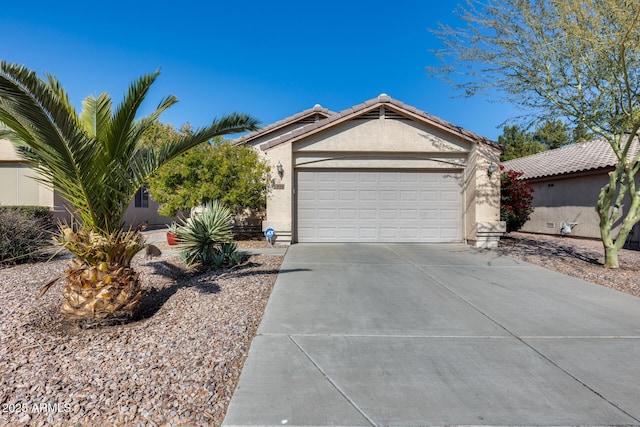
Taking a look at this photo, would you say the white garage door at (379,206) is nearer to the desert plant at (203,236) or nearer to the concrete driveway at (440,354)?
the desert plant at (203,236)

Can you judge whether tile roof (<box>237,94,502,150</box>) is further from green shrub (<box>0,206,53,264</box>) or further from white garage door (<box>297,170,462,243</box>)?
green shrub (<box>0,206,53,264</box>)

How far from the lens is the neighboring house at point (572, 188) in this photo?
13.1 meters

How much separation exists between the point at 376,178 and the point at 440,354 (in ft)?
26.8

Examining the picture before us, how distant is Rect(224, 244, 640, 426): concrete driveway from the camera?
2.75 meters

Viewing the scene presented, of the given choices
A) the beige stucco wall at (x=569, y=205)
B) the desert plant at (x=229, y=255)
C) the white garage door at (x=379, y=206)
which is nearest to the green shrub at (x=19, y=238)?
the desert plant at (x=229, y=255)

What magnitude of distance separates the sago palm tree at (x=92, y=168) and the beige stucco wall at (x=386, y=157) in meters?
6.02

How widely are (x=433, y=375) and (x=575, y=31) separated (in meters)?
7.60

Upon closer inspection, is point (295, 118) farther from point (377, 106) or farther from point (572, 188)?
point (572, 188)

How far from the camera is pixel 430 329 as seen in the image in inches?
172

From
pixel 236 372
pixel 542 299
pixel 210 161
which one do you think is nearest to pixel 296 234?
pixel 210 161

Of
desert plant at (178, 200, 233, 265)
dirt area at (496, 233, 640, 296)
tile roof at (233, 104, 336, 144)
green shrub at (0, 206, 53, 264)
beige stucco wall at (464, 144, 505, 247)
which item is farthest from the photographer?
tile roof at (233, 104, 336, 144)

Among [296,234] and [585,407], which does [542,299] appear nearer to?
[585,407]

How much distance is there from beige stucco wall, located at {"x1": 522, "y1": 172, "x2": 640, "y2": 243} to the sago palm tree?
589 inches

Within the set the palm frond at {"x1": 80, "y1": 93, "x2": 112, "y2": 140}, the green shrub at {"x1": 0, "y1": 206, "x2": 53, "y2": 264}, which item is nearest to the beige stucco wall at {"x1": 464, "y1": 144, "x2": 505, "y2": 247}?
the palm frond at {"x1": 80, "y1": 93, "x2": 112, "y2": 140}
